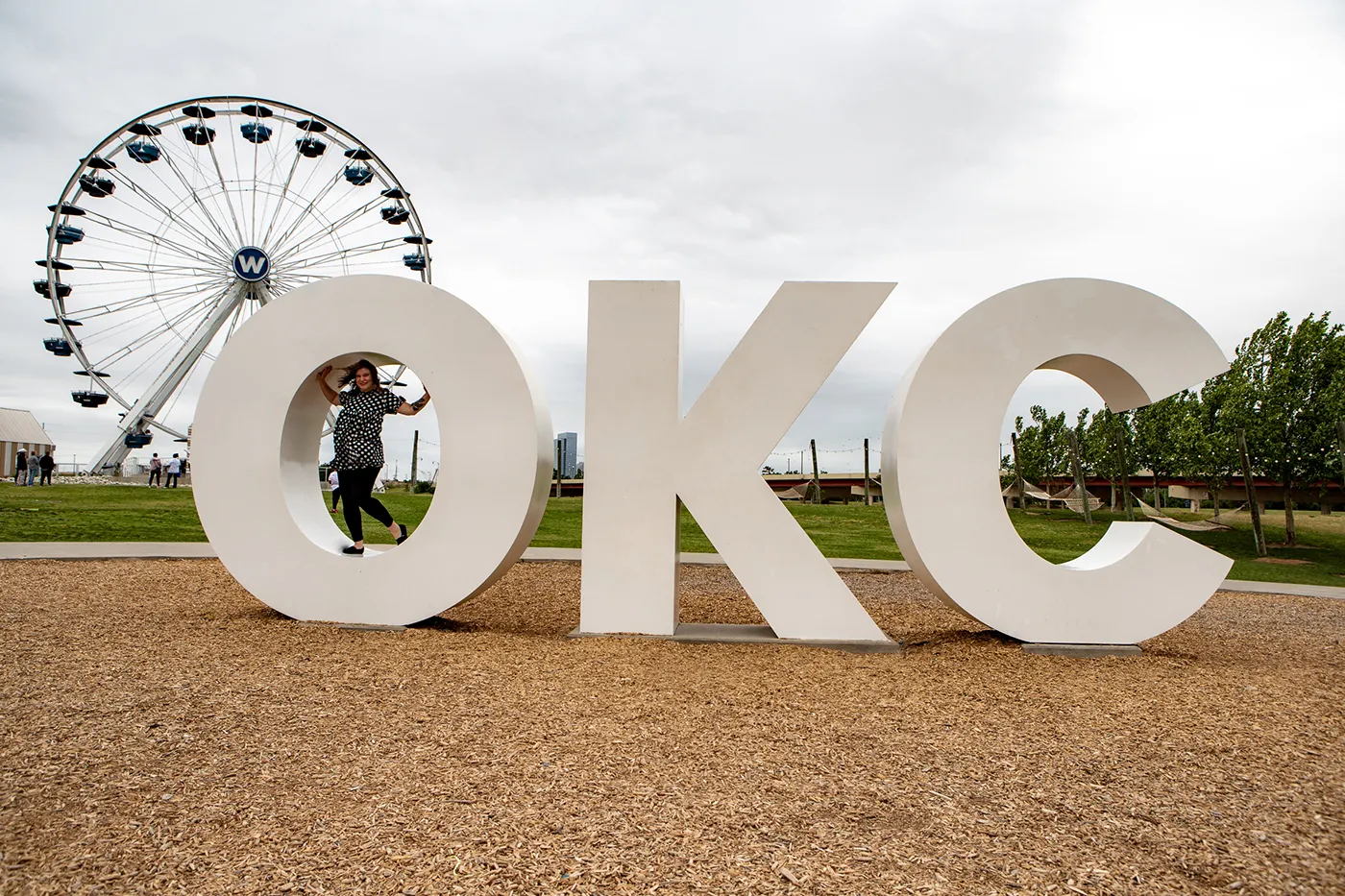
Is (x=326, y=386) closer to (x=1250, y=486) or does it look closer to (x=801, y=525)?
(x=801, y=525)

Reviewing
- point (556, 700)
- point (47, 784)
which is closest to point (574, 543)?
point (556, 700)

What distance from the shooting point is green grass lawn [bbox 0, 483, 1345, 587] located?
12906 millimetres

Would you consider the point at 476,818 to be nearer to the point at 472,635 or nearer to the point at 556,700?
the point at 556,700

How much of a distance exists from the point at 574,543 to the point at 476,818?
11.5 metres

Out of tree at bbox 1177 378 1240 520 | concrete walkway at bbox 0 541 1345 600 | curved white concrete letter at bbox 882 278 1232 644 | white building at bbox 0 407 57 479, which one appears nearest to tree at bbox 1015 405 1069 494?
tree at bbox 1177 378 1240 520

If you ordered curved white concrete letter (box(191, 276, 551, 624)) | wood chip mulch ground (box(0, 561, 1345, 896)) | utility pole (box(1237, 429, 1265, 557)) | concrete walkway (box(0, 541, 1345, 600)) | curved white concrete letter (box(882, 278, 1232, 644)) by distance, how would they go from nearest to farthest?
wood chip mulch ground (box(0, 561, 1345, 896)) < curved white concrete letter (box(882, 278, 1232, 644)) < curved white concrete letter (box(191, 276, 551, 624)) < concrete walkway (box(0, 541, 1345, 600)) < utility pole (box(1237, 429, 1265, 557))

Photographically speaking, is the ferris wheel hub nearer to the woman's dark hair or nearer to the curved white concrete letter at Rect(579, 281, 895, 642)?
the woman's dark hair

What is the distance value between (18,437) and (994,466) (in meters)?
47.9

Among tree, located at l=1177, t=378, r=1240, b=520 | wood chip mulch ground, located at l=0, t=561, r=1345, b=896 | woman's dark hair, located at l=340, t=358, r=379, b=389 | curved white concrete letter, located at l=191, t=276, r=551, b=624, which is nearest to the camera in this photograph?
wood chip mulch ground, located at l=0, t=561, r=1345, b=896

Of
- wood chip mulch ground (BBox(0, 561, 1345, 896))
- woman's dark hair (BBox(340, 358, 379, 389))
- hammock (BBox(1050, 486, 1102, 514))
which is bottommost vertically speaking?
wood chip mulch ground (BBox(0, 561, 1345, 896))

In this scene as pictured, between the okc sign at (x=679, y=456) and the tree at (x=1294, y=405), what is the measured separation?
1125 cm

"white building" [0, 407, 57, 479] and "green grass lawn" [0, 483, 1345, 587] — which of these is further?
"white building" [0, 407, 57, 479]

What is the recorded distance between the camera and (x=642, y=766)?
318 centimetres

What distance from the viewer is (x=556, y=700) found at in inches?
159
